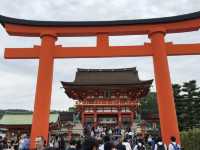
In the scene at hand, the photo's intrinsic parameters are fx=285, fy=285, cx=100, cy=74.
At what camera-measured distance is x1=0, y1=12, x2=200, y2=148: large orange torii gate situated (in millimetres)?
10328

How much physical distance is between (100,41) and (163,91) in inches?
118

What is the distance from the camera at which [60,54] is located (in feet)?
35.2

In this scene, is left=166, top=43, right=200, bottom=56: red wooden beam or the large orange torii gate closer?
the large orange torii gate

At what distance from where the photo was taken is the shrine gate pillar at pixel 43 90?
986 cm

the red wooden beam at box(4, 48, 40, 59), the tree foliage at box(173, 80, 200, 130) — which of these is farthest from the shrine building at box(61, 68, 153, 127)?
the red wooden beam at box(4, 48, 40, 59)

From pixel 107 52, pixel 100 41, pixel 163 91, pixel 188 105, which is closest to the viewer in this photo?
pixel 163 91

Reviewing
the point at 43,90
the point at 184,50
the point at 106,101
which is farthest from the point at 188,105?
the point at 43,90

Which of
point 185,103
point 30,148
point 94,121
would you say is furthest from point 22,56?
point 185,103

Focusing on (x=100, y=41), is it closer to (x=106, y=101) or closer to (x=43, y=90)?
(x=43, y=90)

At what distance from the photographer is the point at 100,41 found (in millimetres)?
10836

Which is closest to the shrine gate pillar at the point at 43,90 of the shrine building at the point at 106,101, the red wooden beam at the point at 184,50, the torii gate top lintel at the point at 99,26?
the torii gate top lintel at the point at 99,26

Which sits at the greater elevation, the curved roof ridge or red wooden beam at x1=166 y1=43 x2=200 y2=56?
the curved roof ridge

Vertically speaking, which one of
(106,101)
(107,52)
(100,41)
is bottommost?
(107,52)

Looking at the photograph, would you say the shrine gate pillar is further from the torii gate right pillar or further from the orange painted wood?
the torii gate right pillar
